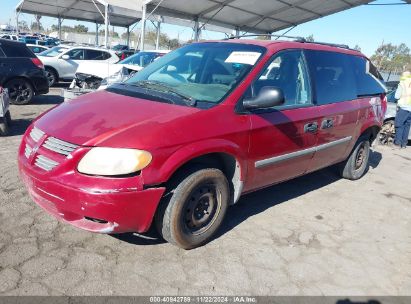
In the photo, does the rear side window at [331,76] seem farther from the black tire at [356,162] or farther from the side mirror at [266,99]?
the side mirror at [266,99]

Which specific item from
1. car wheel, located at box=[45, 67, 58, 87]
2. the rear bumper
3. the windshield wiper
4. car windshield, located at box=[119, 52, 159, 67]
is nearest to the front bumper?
the rear bumper

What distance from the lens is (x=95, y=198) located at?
102 inches

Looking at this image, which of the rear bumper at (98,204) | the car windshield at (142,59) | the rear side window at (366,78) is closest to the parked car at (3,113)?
the rear bumper at (98,204)

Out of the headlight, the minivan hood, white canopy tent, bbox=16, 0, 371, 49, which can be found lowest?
the headlight

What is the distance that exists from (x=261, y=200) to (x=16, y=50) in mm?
7789

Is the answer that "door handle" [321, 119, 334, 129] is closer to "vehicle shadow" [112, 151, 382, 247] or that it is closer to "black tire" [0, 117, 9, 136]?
"vehicle shadow" [112, 151, 382, 247]

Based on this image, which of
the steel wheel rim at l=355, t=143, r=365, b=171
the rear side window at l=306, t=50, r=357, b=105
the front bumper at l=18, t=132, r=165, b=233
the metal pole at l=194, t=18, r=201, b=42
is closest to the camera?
the front bumper at l=18, t=132, r=165, b=233

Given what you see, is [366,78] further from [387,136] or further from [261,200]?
[387,136]

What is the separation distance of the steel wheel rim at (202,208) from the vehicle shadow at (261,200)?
287mm

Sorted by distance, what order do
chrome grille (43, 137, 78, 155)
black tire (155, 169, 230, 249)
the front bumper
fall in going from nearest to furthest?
the front bumper < chrome grille (43, 137, 78, 155) < black tire (155, 169, 230, 249)

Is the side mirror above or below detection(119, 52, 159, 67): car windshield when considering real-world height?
below

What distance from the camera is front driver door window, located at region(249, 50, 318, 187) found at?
3459 millimetres

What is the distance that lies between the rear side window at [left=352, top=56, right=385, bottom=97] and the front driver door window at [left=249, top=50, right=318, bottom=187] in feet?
4.48

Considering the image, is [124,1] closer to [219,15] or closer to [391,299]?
[219,15]
